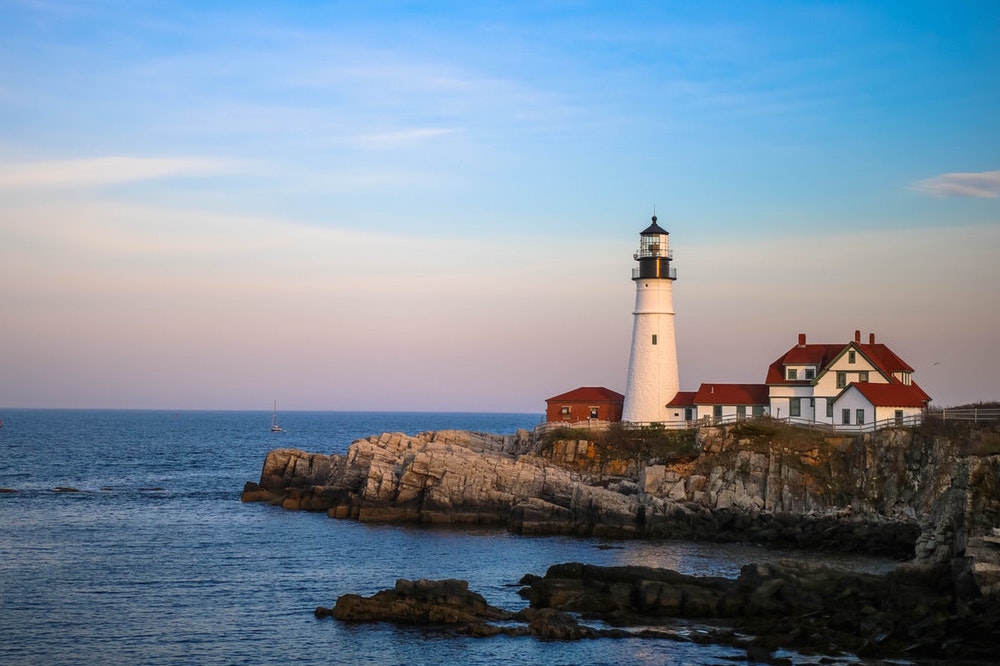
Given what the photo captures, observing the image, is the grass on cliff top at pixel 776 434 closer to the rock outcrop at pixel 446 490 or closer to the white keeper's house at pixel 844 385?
the white keeper's house at pixel 844 385

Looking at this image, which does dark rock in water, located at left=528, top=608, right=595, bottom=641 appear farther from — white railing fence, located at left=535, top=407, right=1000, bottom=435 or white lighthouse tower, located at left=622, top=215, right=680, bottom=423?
white lighthouse tower, located at left=622, top=215, right=680, bottom=423

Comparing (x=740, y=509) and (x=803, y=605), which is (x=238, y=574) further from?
(x=740, y=509)

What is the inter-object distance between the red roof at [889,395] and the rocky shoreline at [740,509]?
389cm

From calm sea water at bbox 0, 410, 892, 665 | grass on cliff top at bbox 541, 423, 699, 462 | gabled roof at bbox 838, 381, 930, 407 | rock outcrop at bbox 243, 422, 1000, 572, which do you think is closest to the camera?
calm sea water at bbox 0, 410, 892, 665

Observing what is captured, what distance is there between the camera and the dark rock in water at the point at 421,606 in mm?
29109

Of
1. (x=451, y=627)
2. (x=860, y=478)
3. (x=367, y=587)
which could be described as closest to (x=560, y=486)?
(x=860, y=478)

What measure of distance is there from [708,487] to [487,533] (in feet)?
34.1

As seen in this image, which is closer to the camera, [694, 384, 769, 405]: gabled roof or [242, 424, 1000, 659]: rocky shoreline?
[242, 424, 1000, 659]: rocky shoreline

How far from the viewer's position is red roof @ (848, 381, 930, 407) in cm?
5188

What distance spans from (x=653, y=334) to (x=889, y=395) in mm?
12767

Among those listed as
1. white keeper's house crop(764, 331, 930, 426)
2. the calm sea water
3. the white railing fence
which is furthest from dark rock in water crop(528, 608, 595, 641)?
white keeper's house crop(764, 331, 930, 426)

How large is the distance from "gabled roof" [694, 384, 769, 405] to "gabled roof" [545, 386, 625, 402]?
583cm

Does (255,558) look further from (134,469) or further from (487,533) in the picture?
(134,469)

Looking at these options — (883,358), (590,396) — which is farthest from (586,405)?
(883,358)
